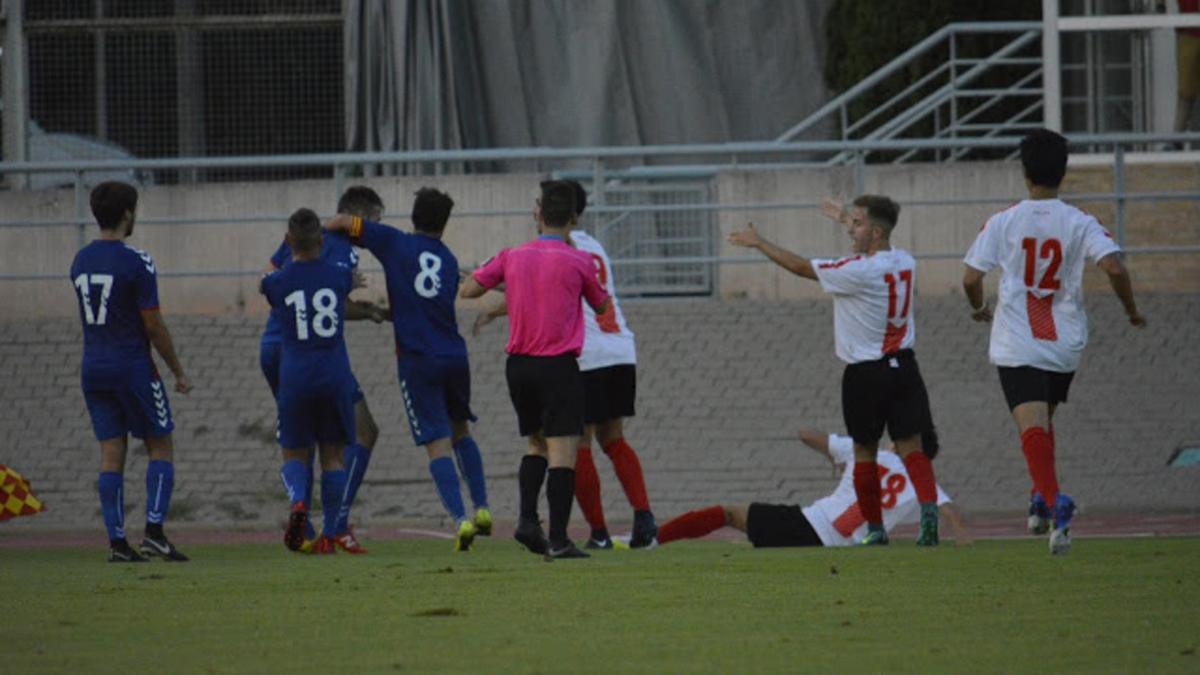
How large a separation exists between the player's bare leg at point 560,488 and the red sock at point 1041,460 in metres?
2.16

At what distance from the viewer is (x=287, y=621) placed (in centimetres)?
810

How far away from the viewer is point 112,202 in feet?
39.3

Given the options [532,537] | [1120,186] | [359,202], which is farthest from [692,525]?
[1120,186]

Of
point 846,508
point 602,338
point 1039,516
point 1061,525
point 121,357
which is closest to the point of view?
point 1061,525

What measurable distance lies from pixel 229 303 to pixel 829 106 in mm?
5951

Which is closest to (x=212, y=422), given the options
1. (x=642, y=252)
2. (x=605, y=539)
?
(x=642, y=252)

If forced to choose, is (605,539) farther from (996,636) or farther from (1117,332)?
(1117,332)

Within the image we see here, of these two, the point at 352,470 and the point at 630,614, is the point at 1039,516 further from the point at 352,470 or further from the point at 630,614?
the point at 630,614

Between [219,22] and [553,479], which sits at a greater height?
[219,22]

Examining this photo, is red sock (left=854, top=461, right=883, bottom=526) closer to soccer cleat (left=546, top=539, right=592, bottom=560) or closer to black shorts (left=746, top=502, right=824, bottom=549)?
black shorts (left=746, top=502, right=824, bottom=549)

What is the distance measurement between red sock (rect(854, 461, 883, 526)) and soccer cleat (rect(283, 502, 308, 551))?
2.88 metres

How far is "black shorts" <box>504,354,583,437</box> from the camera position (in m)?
11.3

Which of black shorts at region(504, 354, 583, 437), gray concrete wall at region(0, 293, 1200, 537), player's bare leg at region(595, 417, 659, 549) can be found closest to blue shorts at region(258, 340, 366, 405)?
player's bare leg at region(595, 417, 659, 549)

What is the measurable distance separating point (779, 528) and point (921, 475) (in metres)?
0.93
